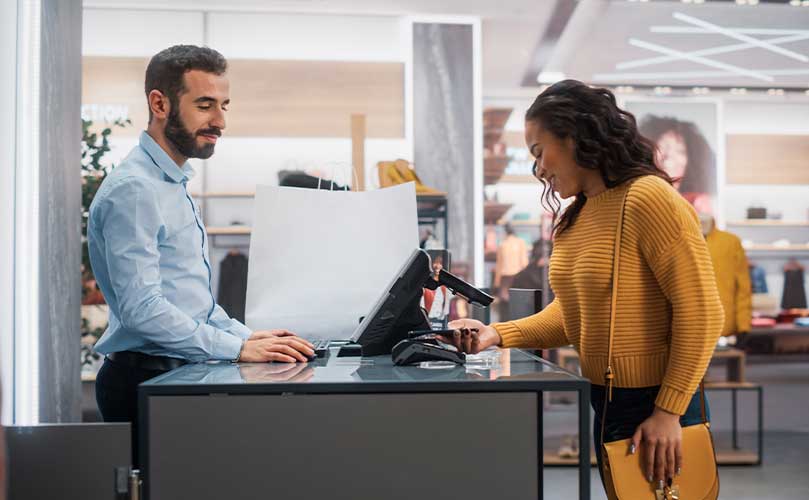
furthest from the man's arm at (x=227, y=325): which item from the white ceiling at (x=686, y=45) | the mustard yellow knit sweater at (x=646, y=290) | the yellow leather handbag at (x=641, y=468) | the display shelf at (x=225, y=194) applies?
the white ceiling at (x=686, y=45)

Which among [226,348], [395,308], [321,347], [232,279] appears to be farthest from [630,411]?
[232,279]

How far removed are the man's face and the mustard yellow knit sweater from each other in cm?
85

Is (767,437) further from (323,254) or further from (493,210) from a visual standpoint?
(323,254)

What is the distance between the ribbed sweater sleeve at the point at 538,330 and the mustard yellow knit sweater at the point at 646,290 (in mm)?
178

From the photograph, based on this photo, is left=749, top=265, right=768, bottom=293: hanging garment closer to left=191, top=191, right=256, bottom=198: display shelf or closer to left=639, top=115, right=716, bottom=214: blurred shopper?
left=639, top=115, right=716, bottom=214: blurred shopper

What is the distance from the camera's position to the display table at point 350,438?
3.99 ft

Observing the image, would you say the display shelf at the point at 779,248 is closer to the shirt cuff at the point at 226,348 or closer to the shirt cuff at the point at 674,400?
the shirt cuff at the point at 674,400

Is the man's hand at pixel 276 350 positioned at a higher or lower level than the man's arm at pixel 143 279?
lower

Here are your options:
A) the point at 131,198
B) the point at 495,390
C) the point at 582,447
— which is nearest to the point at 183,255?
the point at 131,198

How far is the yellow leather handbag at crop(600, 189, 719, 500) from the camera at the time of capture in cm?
147

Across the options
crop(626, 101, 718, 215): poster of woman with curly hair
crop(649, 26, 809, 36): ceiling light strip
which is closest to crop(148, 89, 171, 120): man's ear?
crop(649, 26, 809, 36): ceiling light strip

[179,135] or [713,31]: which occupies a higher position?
[713,31]

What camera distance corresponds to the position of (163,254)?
1.68 m

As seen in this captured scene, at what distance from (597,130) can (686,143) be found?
20.2ft
